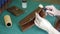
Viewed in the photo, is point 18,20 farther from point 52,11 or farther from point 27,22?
point 52,11

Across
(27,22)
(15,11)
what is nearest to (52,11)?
(27,22)

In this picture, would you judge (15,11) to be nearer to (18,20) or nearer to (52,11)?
(18,20)

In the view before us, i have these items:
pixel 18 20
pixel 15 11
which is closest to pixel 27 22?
pixel 18 20

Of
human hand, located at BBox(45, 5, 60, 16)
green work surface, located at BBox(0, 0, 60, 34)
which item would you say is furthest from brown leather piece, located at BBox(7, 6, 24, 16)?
human hand, located at BBox(45, 5, 60, 16)

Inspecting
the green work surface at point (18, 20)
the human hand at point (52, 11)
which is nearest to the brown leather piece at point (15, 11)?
the green work surface at point (18, 20)

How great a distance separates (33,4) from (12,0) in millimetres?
285

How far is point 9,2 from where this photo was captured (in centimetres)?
162

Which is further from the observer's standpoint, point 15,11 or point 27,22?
point 15,11

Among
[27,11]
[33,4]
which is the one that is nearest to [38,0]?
[33,4]

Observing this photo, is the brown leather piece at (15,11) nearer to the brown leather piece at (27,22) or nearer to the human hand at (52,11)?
the brown leather piece at (27,22)

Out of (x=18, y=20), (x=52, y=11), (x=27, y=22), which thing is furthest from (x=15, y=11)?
(x=52, y=11)

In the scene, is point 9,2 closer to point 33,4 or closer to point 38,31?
point 33,4

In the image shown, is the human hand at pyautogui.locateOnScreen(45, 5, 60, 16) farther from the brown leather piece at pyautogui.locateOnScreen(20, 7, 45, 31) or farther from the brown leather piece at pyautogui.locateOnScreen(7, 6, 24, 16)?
the brown leather piece at pyautogui.locateOnScreen(7, 6, 24, 16)

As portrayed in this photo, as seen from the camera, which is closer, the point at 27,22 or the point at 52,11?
the point at 27,22
